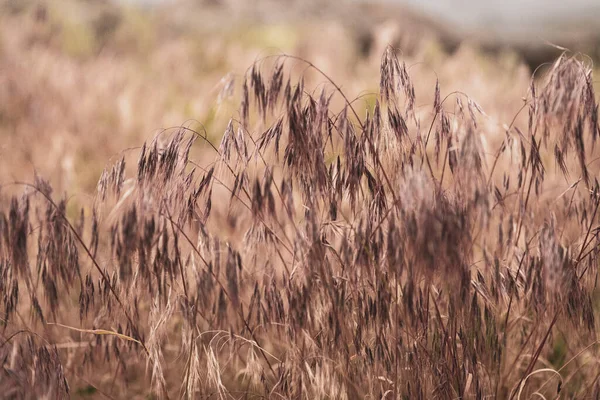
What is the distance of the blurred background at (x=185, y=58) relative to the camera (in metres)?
3.75

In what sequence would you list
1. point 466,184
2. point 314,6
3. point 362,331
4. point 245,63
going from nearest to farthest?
point 466,184, point 362,331, point 245,63, point 314,6

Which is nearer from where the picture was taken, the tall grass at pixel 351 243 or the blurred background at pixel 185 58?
the tall grass at pixel 351 243

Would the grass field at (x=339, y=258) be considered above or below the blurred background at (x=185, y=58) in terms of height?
below

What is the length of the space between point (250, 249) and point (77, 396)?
3.11 feet

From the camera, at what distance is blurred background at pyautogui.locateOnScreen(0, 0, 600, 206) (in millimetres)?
3754

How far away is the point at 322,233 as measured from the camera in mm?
1481

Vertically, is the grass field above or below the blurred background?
below

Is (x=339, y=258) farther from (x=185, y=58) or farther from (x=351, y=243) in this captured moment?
(x=185, y=58)

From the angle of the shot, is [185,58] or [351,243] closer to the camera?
[351,243]

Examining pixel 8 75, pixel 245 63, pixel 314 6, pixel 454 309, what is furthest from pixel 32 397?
pixel 314 6

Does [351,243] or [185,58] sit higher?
[185,58]

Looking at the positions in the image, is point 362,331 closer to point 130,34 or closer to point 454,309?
point 454,309

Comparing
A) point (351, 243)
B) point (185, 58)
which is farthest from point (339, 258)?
point (185, 58)

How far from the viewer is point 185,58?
224 inches
